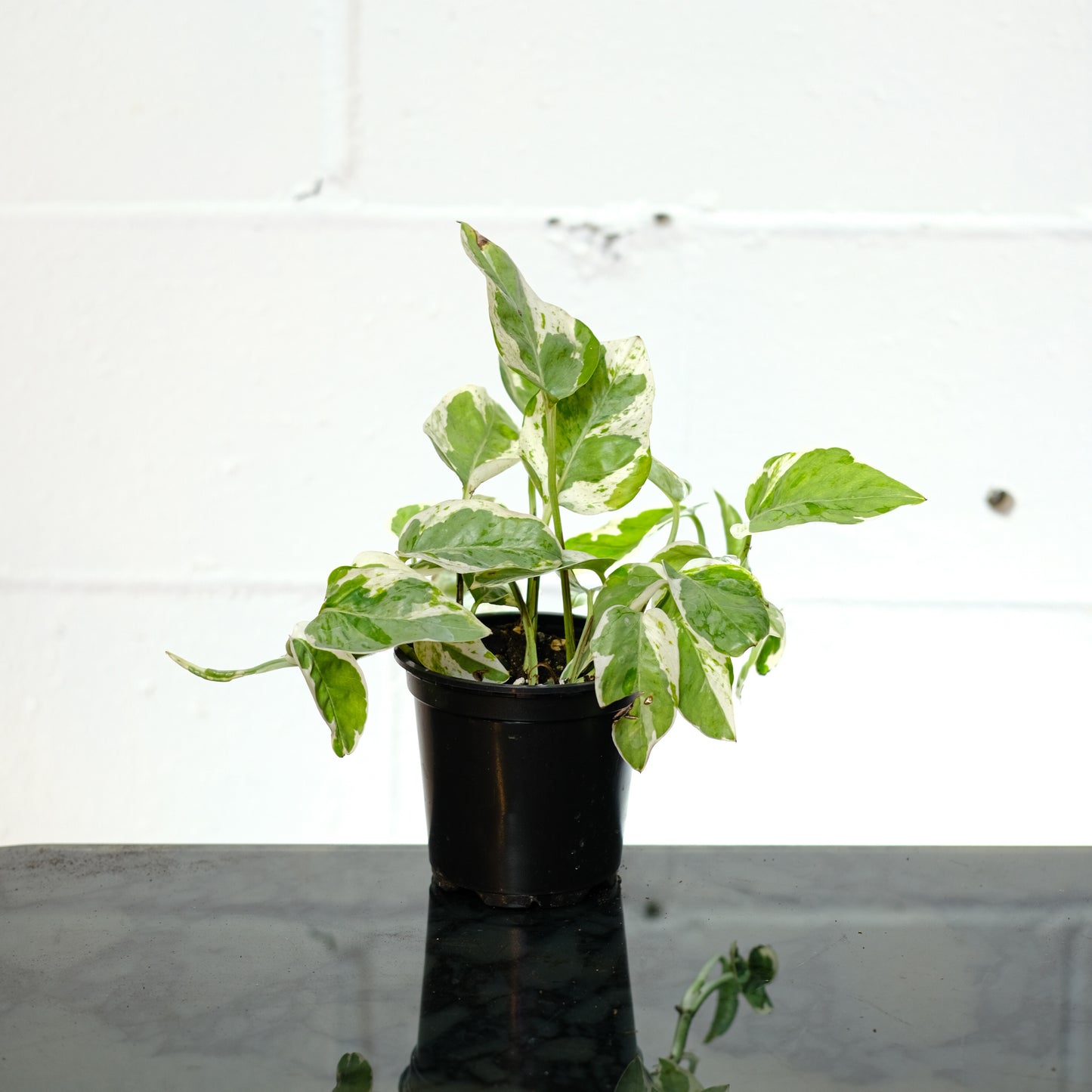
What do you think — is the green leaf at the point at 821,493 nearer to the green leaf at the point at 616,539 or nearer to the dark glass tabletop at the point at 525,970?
the green leaf at the point at 616,539

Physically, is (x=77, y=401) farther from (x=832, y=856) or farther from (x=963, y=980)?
(x=963, y=980)

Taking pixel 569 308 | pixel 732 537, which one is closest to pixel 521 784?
pixel 732 537

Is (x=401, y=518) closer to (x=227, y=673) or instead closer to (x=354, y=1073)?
(x=227, y=673)

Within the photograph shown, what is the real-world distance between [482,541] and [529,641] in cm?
11

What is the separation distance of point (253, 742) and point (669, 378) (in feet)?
1.72

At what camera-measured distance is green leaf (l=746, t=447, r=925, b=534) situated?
588 mm

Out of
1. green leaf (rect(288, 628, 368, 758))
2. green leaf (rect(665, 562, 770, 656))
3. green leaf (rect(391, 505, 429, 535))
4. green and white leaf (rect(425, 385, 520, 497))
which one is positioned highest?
green and white leaf (rect(425, 385, 520, 497))

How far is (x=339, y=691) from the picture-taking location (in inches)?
23.1

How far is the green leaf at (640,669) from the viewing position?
0.55 metres

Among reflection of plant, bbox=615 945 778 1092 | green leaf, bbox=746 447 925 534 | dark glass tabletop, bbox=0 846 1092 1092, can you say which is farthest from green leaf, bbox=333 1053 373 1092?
green leaf, bbox=746 447 925 534

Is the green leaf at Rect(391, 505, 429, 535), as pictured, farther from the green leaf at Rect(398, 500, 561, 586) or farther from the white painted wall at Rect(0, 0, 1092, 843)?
the white painted wall at Rect(0, 0, 1092, 843)

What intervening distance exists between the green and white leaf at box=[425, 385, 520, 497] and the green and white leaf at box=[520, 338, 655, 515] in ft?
0.18

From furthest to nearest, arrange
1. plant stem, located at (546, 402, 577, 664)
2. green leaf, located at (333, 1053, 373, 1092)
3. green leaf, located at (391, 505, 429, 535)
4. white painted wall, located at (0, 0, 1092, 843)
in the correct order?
white painted wall, located at (0, 0, 1092, 843) → green leaf, located at (391, 505, 429, 535) → plant stem, located at (546, 402, 577, 664) → green leaf, located at (333, 1053, 373, 1092)

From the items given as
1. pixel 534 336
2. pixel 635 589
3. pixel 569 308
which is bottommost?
pixel 635 589
